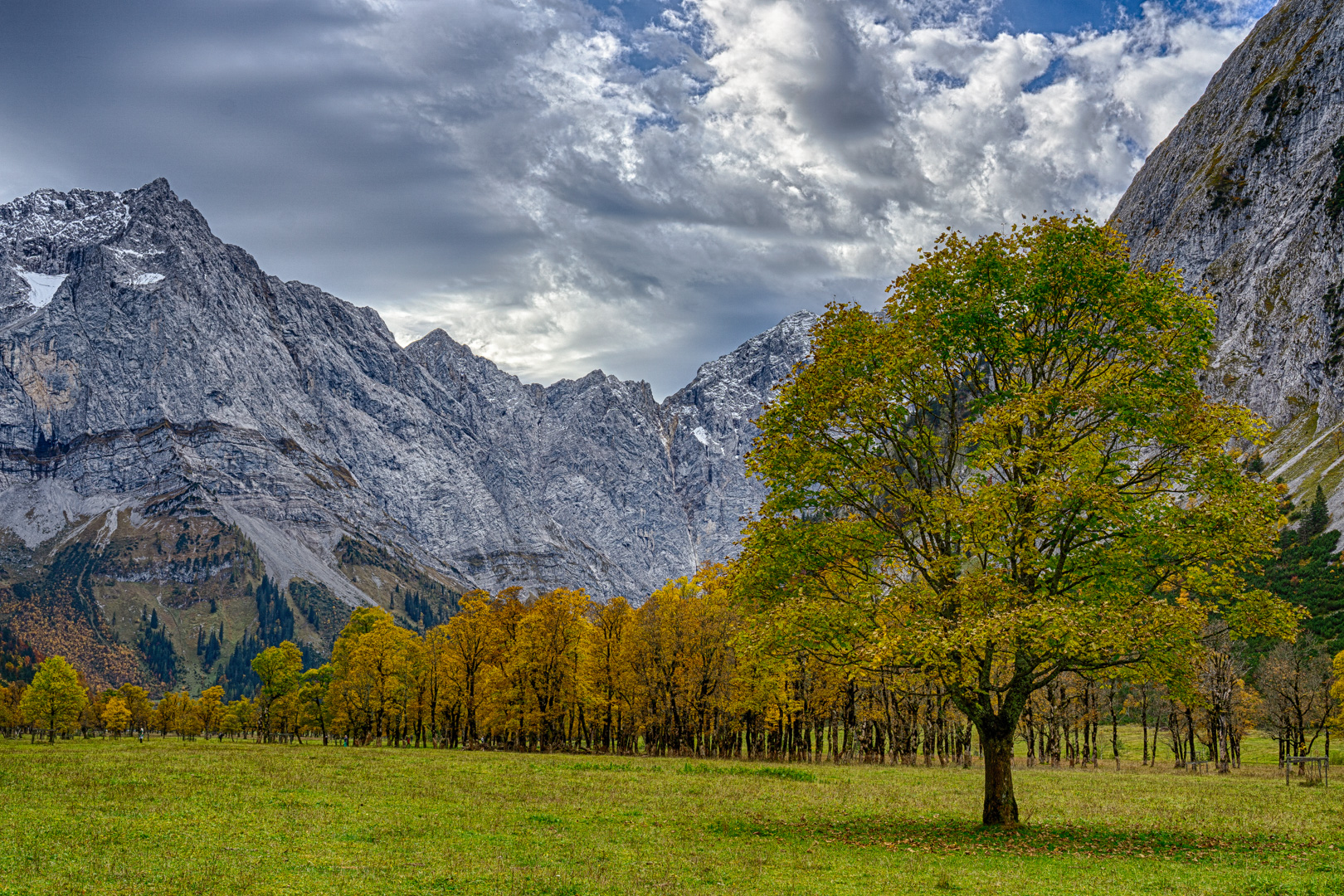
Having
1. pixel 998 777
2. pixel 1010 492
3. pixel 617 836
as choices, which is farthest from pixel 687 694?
pixel 1010 492

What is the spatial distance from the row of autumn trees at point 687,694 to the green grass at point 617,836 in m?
27.1

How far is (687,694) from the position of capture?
8000cm

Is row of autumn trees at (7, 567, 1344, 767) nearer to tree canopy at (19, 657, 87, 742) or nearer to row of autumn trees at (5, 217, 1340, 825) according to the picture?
row of autumn trees at (5, 217, 1340, 825)

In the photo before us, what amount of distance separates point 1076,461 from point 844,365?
718cm

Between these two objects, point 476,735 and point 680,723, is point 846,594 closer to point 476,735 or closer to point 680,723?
point 680,723

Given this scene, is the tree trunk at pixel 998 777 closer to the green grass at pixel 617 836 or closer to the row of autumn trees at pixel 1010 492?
the row of autumn trees at pixel 1010 492

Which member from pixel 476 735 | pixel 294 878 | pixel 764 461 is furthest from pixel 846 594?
pixel 476 735

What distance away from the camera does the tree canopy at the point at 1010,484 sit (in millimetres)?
22734

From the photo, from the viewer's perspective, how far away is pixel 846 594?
2648 centimetres

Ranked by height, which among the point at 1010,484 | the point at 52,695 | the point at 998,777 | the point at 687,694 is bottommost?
the point at 52,695

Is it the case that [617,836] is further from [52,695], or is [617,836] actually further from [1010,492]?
[52,695]

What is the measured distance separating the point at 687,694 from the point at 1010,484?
6074cm

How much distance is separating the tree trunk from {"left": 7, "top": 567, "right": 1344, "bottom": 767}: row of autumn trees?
33407 millimetres

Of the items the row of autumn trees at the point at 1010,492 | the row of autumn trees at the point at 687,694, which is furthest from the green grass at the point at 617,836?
the row of autumn trees at the point at 687,694
